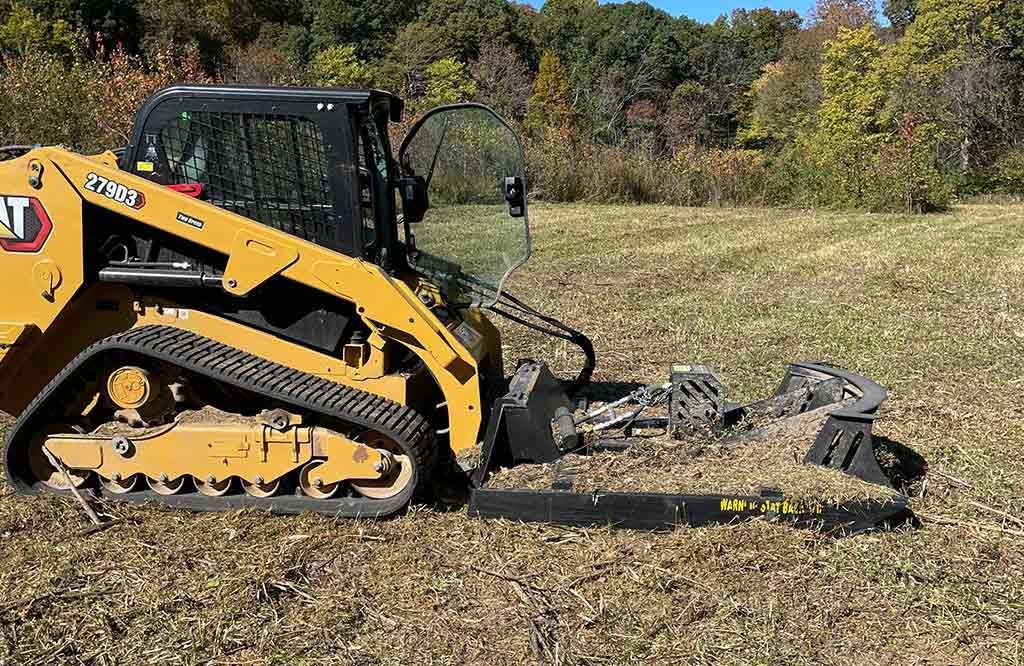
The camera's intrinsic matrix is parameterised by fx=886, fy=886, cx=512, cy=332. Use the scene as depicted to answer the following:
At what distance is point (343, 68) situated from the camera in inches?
1825

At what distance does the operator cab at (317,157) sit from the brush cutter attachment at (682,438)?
0.76 metres

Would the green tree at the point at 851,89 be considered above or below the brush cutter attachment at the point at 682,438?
above

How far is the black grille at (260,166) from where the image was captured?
13.3 feet

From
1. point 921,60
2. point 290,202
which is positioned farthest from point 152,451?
point 921,60

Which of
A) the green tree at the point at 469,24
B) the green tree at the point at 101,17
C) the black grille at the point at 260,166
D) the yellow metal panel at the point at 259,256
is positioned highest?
the green tree at the point at 469,24

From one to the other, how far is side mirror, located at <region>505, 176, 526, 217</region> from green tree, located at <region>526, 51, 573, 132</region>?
42112 millimetres

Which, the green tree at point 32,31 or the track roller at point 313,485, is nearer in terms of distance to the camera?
the track roller at point 313,485

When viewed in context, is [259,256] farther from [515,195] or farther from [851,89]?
[851,89]

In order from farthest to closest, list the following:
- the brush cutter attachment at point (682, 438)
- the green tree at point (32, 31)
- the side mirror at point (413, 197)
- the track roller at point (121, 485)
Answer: the green tree at point (32, 31) → the side mirror at point (413, 197) → the track roller at point (121, 485) → the brush cutter attachment at point (682, 438)

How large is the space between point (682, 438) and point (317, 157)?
220 cm

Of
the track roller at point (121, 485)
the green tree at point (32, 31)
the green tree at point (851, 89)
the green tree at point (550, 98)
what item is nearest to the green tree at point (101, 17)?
the green tree at point (32, 31)

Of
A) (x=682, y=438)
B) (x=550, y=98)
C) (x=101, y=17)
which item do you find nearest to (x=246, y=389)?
(x=682, y=438)

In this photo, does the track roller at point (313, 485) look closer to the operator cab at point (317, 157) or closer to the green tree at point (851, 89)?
the operator cab at point (317, 157)

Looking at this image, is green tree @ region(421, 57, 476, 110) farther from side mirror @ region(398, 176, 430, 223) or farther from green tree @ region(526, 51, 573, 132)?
side mirror @ region(398, 176, 430, 223)
